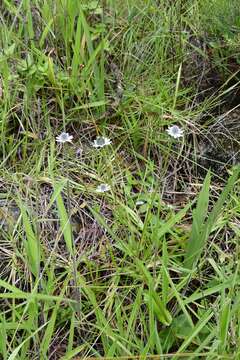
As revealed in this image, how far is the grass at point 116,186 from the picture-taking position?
4.36 feet

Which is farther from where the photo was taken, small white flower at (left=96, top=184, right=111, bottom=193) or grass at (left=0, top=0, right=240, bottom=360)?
small white flower at (left=96, top=184, right=111, bottom=193)

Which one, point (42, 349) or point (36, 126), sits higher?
point (36, 126)

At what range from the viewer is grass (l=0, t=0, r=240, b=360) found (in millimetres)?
1329

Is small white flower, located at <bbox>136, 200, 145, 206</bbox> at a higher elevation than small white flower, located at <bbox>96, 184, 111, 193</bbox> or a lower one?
lower

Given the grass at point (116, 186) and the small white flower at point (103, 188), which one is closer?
the grass at point (116, 186)

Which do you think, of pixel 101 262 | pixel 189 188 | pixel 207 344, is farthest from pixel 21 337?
pixel 189 188

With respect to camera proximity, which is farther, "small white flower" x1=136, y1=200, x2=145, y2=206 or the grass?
"small white flower" x1=136, y1=200, x2=145, y2=206

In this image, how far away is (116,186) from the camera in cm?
166

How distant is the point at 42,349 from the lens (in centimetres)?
127

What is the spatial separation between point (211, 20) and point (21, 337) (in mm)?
1227

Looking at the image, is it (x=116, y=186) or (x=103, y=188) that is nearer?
(x=103, y=188)

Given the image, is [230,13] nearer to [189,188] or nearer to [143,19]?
[143,19]

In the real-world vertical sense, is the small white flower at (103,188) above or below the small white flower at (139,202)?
above

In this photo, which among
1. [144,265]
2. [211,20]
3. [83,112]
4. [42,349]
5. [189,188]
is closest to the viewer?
[42,349]
